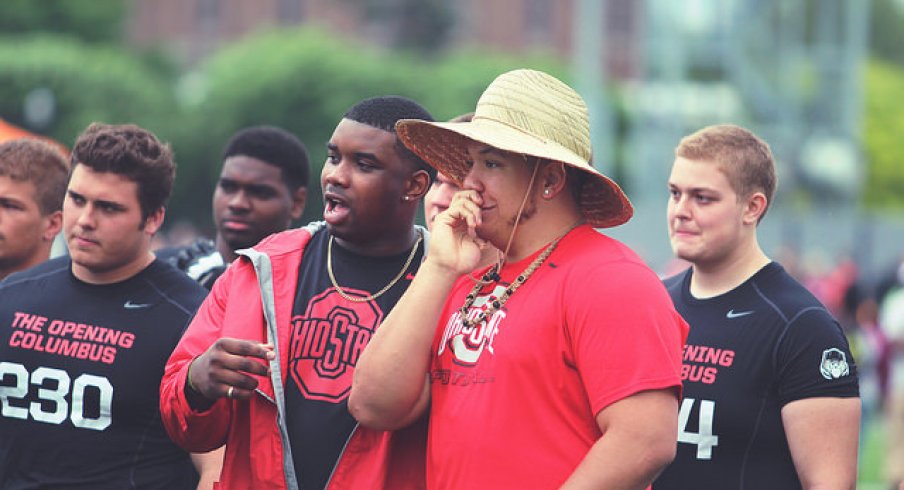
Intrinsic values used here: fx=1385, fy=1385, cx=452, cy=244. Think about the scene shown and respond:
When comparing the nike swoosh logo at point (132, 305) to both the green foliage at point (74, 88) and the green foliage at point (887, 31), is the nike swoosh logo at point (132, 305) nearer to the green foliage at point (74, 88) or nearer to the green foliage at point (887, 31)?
the green foliage at point (74, 88)

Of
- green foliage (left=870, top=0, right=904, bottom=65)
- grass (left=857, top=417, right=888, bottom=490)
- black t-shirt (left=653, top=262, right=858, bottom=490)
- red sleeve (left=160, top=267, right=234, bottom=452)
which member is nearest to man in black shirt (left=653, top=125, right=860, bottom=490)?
black t-shirt (left=653, top=262, right=858, bottom=490)

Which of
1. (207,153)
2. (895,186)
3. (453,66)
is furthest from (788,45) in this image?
(895,186)

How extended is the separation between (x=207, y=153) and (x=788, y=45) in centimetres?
2427

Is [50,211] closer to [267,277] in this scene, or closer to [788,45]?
[267,277]

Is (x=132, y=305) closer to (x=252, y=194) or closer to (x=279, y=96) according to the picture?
(x=252, y=194)

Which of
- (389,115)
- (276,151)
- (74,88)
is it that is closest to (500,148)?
(389,115)

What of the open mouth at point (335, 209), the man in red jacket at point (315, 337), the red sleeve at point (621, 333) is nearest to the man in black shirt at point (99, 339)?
the man in red jacket at point (315, 337)

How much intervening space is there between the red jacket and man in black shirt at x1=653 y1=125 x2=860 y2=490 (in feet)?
4.03

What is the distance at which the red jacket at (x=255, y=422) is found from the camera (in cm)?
432

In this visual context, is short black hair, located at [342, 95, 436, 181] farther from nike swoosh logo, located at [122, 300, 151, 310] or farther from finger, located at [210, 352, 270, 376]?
nike swoosh logo, located at [122, 300, 151, 310]

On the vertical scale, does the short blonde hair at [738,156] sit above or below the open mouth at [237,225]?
above

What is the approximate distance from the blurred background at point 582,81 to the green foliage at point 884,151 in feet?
0.35

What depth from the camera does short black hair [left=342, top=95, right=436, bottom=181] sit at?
462 cm

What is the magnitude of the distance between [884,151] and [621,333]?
7273cm
